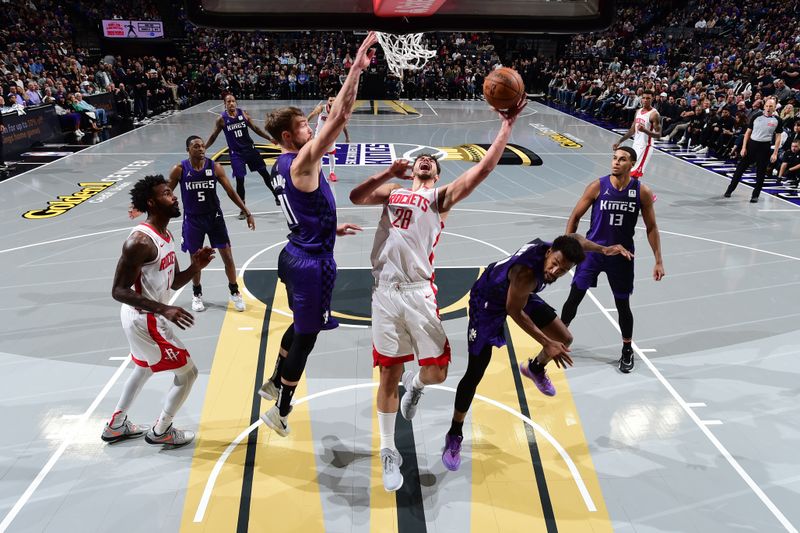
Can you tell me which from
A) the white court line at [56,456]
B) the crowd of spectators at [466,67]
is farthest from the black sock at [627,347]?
the crowd of spectators at [466,67]

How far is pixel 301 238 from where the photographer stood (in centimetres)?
352

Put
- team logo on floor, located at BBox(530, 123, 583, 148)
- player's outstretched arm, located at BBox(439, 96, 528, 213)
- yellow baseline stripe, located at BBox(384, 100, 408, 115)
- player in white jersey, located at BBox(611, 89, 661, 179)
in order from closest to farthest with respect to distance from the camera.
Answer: player's outstretched arm, located at BBox(439, 96, 528, 213) → player in white jersey, located at BBox(611, 89, 661, 179) → team logo on floor, located at BBox(530, 123, 583, 148) → yellow baseline stripe, located at BBox(384, 100, 408, 115)

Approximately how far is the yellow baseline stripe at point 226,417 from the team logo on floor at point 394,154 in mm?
7645

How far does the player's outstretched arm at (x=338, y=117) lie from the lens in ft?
9.34

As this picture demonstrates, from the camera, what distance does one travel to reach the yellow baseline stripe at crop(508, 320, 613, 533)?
326cm

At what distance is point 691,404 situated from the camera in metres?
4.32

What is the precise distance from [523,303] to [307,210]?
1326 millimetres

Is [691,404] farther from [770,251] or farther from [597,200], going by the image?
[770,251]

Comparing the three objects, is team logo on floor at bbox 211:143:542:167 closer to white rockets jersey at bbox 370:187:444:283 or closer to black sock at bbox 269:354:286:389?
black sock at bbox 269:354:286:389

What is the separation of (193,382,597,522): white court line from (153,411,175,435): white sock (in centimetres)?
39

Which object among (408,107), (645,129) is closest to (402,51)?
(645,129)

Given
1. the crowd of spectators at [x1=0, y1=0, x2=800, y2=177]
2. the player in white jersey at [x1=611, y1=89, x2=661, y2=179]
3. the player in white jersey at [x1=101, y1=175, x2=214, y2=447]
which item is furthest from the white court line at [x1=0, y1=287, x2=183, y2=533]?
the crowd of spectators at [x1=0, y1=0, x2=800, y2=177]

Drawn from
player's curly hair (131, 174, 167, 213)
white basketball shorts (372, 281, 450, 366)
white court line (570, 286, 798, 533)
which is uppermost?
player's curly hair (131, 174, 167, 213)

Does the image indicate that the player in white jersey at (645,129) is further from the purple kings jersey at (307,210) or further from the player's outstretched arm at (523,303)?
the purple kings jersey at (307,210)
